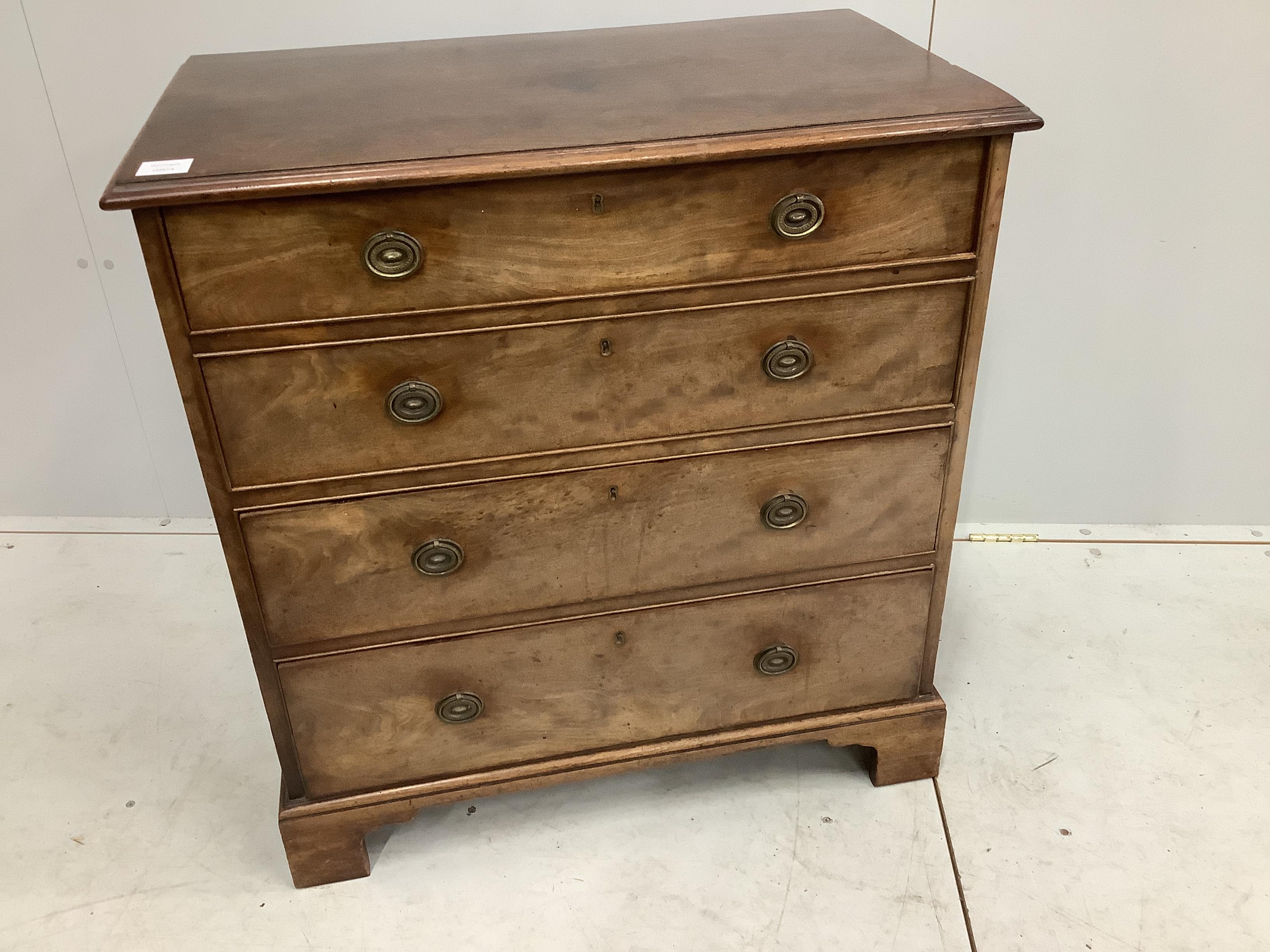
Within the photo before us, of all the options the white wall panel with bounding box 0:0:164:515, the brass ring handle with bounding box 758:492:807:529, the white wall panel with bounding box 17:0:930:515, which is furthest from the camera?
the white wall panel with bounding box 0:0:164:515

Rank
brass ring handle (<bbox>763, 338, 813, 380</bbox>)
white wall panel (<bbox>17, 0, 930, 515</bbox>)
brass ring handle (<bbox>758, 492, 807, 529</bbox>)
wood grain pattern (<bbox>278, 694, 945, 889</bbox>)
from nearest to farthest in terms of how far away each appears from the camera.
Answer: brass ring handle (<bbox>763, 338, 813, 380</bbox>) < brass ring handle (<bbox>758, 492, 807, 529</bbox>) < wood grain pattern (<bbox>278, 694, 945, 889</bbox>) < white wall panel (<bbox>17, 0, 930, 515</bbox>)

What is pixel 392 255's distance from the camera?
1.35 metres

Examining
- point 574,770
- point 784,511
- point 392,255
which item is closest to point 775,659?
point 784,511

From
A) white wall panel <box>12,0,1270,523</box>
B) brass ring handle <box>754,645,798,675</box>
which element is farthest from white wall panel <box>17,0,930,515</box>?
brass ring handle <box>754,645,798,675</box>

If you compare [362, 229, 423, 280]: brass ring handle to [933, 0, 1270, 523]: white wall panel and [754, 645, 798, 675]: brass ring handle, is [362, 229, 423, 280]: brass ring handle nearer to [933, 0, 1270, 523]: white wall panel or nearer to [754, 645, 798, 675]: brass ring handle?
[754, 645, 798, 675]: brass ring handle

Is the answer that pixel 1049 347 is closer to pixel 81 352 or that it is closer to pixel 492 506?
pixel 492 506

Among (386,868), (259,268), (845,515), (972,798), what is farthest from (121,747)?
(972,798)

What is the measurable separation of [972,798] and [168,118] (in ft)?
5.69

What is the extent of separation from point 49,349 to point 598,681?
1.58 metres

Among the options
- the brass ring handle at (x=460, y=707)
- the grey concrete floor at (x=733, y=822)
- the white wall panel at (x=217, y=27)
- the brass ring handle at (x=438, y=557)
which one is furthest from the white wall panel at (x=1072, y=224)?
the brass ring handle at (x=460, y=707)

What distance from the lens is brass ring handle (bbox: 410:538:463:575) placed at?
1.56 metres

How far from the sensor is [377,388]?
4.72ft

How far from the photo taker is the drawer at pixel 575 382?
142 centimetres

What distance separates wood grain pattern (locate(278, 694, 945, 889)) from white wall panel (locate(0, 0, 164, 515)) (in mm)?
1227
